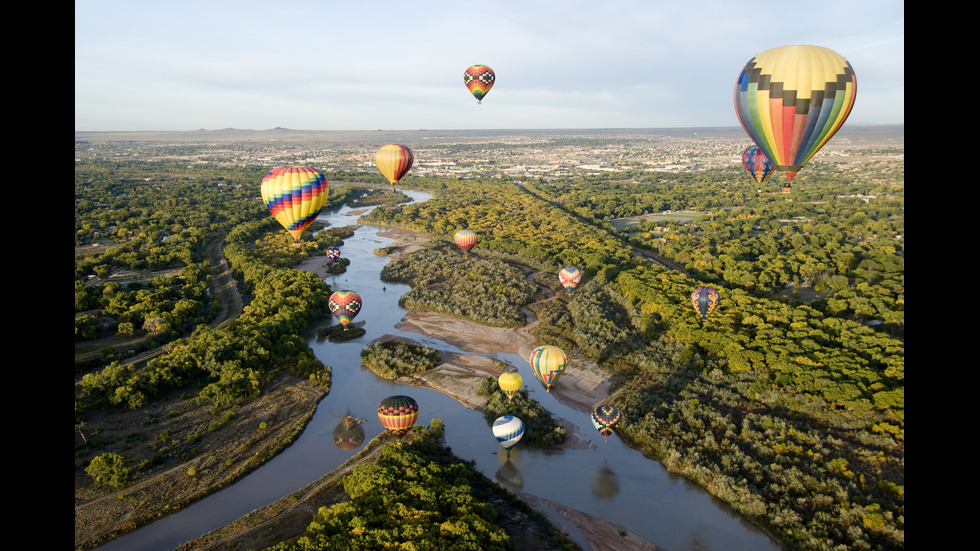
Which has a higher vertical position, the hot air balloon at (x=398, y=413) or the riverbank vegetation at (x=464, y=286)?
the riverbank vegetation at (x=464, y=286)

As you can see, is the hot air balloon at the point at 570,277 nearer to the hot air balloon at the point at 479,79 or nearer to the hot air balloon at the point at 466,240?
the hot air balloon at the point at 466,240

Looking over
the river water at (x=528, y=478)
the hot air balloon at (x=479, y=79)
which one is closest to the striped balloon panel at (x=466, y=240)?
the hot air balloon at (x=479, y=79)

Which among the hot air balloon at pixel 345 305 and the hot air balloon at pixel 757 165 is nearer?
the hot air balloon at pixel 345 305

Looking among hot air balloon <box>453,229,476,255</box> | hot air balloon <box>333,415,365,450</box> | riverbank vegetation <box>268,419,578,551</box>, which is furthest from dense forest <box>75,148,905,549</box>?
hot air balloon <box>333,415,365,450</box>

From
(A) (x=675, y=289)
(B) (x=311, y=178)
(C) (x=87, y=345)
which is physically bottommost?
(C) (x=87, y=345)
